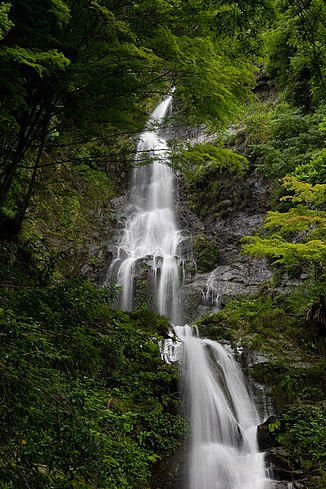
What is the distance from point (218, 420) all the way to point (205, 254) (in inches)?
339

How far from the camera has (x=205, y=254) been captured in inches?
607

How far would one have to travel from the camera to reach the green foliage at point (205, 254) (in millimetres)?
15062

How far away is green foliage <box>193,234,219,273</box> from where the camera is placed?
49.4 ft

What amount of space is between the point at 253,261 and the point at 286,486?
938cm

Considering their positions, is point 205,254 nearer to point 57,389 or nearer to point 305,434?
point 305,434

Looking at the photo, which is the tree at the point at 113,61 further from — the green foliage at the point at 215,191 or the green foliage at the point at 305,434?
the green foliage at the point at 215,191

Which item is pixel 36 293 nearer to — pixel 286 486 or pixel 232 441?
pixel 286 486

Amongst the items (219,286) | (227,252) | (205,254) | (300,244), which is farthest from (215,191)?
(300,244)

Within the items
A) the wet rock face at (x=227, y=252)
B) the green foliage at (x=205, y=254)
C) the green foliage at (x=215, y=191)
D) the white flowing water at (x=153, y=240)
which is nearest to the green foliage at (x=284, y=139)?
the green foliage at (x=215, y=191)

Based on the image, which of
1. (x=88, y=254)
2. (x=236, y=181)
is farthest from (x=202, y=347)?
(x=236, y=181)

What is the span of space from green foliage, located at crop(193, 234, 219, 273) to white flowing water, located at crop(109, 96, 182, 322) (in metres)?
0.78

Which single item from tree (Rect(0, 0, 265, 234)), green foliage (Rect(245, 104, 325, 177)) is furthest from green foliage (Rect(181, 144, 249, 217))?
tree (Rect(0, 0, 265, 234))

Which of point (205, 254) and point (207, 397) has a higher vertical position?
point (205, 254)

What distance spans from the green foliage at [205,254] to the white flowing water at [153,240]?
30.8 inches
